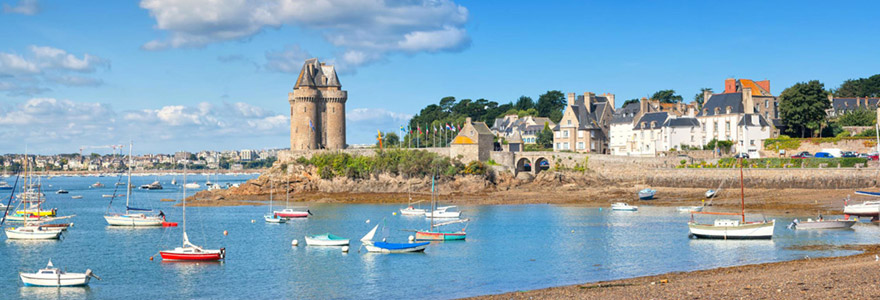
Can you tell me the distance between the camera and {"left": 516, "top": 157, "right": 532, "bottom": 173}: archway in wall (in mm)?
71144

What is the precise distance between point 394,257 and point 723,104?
45127mm

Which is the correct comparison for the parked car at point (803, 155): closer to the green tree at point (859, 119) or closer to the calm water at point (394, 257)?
the green tree at point (859, 119)

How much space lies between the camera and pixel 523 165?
2874 inches

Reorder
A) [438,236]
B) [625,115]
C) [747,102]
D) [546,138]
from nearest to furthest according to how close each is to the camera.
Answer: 1. [438,236]
2. [747,102]
3. [625,115]
4. [546,138]

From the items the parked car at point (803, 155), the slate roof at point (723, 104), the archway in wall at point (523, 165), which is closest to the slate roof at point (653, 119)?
the slate roof at point (723, 104)

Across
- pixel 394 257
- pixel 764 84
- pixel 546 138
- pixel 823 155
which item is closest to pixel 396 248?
pixel 394 257

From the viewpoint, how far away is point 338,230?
43156 mm

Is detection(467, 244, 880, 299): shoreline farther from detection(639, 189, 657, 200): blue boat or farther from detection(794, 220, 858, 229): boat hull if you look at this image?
detection(639, 189, 657, 200): blue boat

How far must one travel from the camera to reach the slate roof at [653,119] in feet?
236

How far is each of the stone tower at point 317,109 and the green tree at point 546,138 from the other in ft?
78.6

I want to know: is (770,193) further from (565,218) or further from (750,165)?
(565,218)

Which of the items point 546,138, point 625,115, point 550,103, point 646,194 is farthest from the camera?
point 550,103

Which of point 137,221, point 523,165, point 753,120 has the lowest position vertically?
point 137,221

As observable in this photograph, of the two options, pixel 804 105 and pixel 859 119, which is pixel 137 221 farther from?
pixel 859 119
